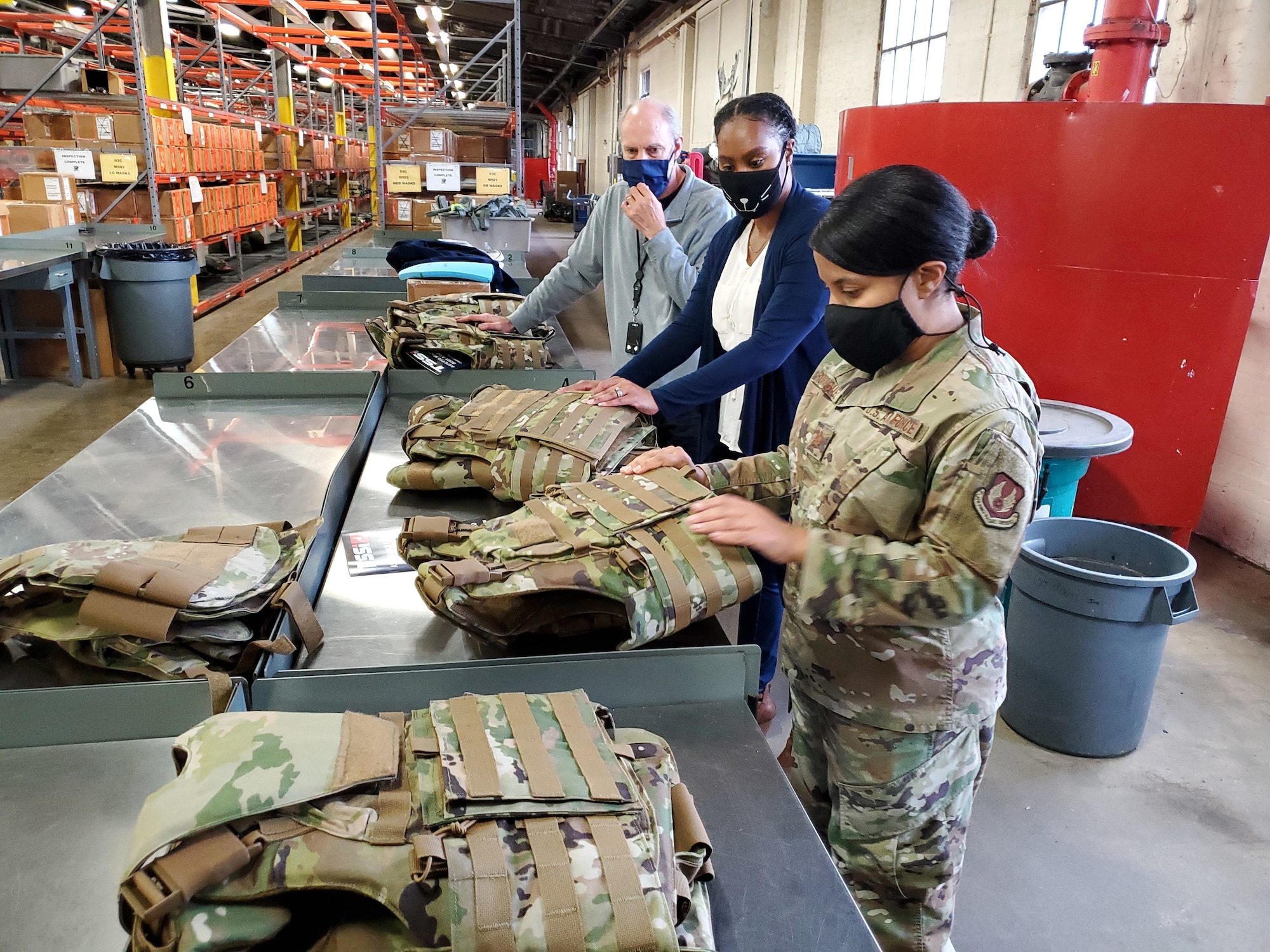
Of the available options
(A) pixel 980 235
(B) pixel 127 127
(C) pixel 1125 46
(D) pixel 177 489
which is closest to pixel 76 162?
(B) pixel 127 127

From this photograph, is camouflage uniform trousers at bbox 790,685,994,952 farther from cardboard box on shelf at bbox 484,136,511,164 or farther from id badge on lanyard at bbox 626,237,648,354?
cardboard box on shelf at bbox 484,136,511,164

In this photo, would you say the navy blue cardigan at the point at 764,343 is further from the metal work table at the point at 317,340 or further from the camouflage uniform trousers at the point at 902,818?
the camouflage uniform trousers at the point at 902,818

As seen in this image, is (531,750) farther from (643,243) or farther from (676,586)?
(643,243)

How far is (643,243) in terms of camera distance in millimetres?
2807

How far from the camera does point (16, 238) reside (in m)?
6.01

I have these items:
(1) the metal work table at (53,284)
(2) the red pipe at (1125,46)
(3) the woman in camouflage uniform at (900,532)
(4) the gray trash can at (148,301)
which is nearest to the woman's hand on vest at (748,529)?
(3) the woman in camouflage uniform at (900,532)

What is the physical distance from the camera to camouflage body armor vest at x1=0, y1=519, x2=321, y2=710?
3.97 ft

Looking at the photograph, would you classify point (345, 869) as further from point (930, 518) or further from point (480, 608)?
point (930, 518)

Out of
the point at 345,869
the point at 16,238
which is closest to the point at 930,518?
the point at 345,869

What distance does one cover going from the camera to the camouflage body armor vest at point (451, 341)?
2936mm

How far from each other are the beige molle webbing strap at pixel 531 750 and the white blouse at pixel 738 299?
1308 mm

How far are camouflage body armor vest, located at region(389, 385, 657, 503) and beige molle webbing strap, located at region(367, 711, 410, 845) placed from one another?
0.95 m

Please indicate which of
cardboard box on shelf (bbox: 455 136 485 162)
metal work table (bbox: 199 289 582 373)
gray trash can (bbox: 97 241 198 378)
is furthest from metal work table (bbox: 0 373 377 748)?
cardboard box on shelf (bbox: 455 136 485 162)

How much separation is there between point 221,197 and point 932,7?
722cm
